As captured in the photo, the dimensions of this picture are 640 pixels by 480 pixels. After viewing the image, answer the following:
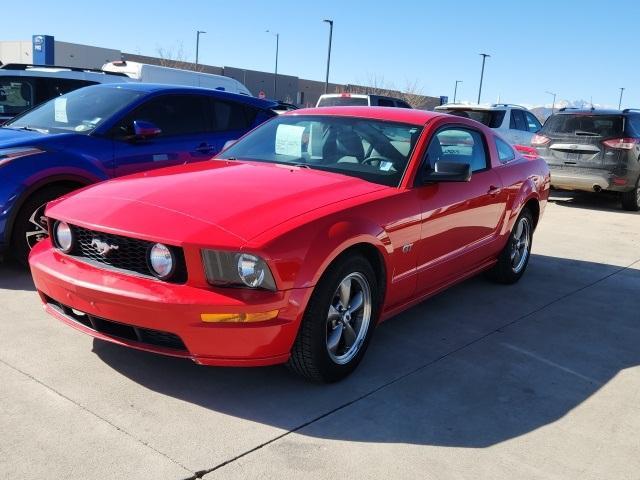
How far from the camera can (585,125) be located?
36.1ft

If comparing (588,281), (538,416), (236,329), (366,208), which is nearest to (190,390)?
(236,329)

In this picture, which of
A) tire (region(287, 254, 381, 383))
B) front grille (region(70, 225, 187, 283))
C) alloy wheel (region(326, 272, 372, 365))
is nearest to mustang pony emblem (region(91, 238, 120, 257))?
front grille (region(70, 225, 187, 283))

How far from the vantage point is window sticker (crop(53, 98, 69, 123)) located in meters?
5.95

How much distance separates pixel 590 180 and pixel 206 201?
361 inches

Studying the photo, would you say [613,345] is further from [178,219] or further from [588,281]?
[178,219]

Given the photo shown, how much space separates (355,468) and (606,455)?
4.13 ft

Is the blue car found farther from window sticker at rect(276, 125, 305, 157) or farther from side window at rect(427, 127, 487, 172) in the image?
side window at rect(427, 127, 487, 172)

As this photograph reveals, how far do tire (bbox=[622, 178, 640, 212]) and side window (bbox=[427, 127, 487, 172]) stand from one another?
697cm

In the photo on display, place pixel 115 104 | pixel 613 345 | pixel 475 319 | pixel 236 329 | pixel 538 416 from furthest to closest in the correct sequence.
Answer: pixel 115 104, pixel 475 319, pixel 613 345, pixel 538 416, pixel 236 329

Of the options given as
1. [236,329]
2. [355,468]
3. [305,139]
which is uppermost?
[305,139]

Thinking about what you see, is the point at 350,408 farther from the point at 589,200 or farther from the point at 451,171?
the point at 589,200

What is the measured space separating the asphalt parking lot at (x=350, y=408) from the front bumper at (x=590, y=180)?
6.60 metres

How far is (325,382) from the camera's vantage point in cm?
345

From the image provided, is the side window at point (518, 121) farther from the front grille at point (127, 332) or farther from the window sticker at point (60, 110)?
the front grille at point (127, 332)
